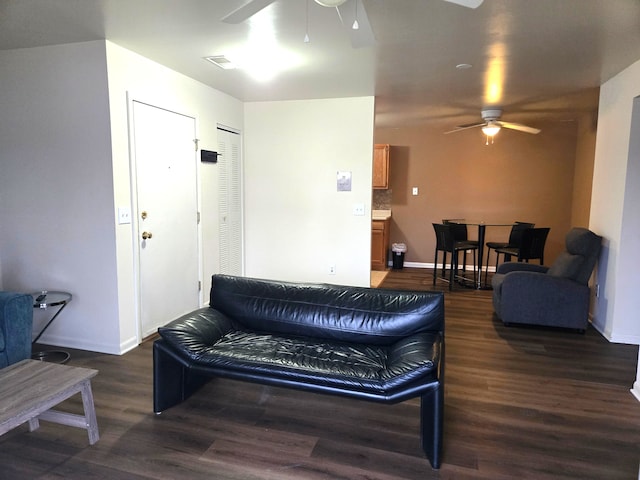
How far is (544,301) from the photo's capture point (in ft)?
12.9

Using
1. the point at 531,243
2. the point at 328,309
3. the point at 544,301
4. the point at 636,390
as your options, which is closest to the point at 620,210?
the point at 544,301

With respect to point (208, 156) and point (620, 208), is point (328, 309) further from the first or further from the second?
point (620, 208)

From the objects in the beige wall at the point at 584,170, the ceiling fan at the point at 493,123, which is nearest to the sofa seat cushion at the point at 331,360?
the ceiling fan at the point at 493,123

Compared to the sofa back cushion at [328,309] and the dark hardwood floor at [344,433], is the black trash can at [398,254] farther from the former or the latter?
the sofa back cushion at [328,309]

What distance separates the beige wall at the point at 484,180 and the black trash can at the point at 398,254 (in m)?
0.24

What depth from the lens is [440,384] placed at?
192 cm

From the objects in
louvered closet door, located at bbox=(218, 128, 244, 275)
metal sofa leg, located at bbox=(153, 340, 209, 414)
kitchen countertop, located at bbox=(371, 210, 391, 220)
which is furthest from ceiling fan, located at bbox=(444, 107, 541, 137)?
metal sofa leg, located at bbox=(153, 340, 209, 414)

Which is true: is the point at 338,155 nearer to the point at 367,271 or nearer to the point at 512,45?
the point at 367,271

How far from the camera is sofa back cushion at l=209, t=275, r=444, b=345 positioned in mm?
2467

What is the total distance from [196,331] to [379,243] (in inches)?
186

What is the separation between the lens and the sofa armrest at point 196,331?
2.29 meters

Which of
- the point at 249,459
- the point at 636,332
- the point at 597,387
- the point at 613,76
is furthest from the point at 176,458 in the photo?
the point at 613,76

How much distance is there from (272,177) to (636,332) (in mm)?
3894

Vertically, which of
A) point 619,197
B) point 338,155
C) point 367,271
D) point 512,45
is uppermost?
point 512,45
